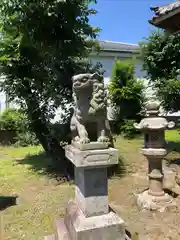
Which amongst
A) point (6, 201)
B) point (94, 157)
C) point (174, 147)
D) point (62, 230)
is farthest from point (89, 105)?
point (174, 147)

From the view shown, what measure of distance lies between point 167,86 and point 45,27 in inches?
158

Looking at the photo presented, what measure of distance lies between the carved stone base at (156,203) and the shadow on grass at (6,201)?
2.06m

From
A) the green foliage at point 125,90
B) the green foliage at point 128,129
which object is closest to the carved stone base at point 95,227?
the green foliage at point 128,129

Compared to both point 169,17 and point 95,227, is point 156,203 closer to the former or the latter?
point 95,227

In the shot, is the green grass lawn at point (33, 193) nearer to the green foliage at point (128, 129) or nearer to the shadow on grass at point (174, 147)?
the shadow on grass at point (174, 147)

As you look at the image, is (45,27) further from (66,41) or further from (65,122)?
(65,122)

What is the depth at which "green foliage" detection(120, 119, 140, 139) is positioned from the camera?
993cm

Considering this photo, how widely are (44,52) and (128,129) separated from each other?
18.9ft

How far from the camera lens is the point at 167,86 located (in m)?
7.19

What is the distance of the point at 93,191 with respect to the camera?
8.21 ft

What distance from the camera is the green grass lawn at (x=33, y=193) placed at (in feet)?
10.6

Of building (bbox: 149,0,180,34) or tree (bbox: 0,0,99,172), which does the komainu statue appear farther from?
tree (bbox: 0,0,99,172)

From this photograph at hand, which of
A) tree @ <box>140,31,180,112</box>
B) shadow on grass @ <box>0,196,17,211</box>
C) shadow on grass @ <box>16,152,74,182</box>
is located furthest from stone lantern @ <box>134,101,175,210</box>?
tree @ <box>140,31,180,112</box>

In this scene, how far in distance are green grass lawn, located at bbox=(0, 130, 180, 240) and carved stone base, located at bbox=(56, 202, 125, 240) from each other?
0.72 metres
